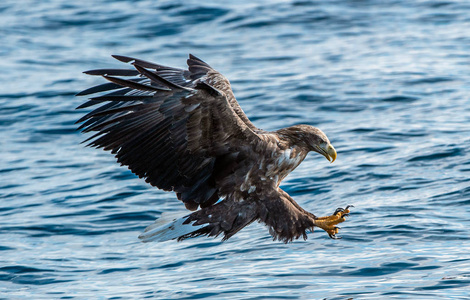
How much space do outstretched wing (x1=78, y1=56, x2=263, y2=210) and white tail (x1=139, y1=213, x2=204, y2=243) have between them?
22 cm

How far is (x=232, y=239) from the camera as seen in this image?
7270 mm

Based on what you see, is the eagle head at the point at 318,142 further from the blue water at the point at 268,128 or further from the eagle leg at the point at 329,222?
the blue water at the point at 268,128

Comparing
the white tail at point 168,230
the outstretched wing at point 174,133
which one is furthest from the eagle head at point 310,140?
the white tail at point 168,230

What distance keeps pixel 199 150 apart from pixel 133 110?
21.0 inches

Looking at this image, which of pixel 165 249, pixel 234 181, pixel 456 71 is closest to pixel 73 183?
pixel 165 249

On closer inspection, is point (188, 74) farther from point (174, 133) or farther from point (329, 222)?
point (329, 222)

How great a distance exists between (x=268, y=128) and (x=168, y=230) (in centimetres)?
412

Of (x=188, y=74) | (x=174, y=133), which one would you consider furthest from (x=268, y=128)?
(x=174, y=133)

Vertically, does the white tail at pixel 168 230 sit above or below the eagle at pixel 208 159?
below

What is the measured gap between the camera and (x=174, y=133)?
5527mm

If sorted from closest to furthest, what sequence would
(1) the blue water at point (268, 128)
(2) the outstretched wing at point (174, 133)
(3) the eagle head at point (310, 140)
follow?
(2) the outstretched wing at point (174, 133)
(3) the eagle head at point (310, 140)
(1) the blue water at point (268, 128)

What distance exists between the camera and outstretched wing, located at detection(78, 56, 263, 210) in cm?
528

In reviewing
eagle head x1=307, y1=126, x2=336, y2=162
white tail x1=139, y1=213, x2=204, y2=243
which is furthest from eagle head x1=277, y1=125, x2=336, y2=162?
white tail x1=139, y1=213, x2=204, y2=243

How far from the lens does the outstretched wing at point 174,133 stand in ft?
17.3
